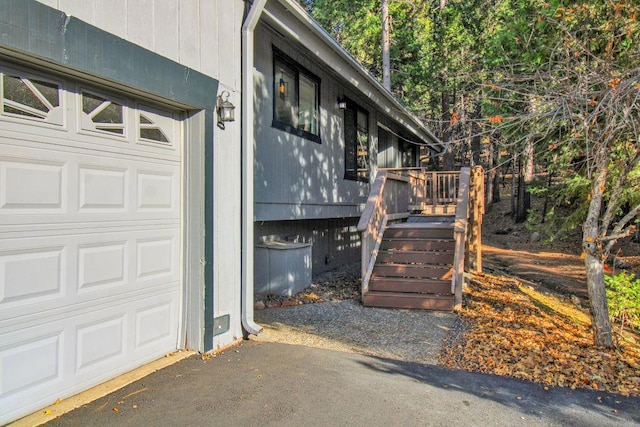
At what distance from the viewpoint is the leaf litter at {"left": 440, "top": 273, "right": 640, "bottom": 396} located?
161 inches

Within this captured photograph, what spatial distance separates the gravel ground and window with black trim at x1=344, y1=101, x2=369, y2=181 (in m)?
4.48

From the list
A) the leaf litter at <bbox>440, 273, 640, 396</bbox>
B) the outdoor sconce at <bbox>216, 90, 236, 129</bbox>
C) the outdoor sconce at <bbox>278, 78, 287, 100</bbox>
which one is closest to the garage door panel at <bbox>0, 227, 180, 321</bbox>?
the outdoor sconce at <bbox>216, 90, 236, 129</bbox>

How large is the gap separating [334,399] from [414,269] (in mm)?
3985

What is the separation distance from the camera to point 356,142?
1113cm

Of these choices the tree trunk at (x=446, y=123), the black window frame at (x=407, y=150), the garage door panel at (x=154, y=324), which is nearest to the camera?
the garage door panel at (x=154, y=324)

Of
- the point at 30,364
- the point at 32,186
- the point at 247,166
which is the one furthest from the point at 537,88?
the point at 30,364

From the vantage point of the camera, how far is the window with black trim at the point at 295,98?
7340 millimetres

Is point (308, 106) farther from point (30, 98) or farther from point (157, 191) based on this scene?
point (30, 98)

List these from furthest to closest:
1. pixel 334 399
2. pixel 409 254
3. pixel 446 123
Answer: pixel 446 123, pixel 409 254, pixel 334 399

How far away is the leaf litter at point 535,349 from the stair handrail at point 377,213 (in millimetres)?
1643

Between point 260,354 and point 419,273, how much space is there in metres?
3.48

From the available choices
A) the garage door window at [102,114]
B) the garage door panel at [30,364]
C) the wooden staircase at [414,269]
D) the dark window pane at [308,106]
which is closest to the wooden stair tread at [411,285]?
the wooden staircase at [414,269]

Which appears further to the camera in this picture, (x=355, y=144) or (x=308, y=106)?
(x=355, y=144)

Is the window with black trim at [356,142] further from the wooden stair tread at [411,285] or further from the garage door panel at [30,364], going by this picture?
the garage door panel at [30,364]
